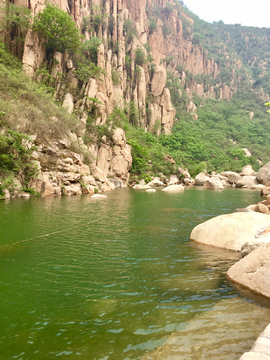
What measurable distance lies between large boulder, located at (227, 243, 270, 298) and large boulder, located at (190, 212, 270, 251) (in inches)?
96.5

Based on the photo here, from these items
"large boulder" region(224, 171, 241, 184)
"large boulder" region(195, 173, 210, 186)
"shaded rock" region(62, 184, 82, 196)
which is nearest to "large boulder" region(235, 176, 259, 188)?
"large boulder" region(224, 171, 241, 184)

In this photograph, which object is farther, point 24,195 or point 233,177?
point 233,177

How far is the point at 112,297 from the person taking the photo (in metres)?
4.80

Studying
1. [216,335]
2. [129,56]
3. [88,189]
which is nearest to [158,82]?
[129,56]

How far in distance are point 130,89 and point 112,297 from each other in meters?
66.3

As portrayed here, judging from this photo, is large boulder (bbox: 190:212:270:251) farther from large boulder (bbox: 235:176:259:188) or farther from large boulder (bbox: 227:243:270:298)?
large boulder (bbox: 235:176:259:188)

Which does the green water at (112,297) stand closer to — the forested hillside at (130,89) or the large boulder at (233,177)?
the forested hillside at (130,89)

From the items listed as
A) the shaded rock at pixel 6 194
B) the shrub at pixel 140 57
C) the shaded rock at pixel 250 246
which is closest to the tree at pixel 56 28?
the shaded rock at pixel 6 194

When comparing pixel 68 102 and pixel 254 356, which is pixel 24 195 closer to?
pixel 254 356

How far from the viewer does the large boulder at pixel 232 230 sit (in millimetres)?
8227

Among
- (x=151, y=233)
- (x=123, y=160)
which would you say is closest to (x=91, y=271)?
(x=151, y=233)

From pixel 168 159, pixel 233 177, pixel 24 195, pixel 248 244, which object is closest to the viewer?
pixel 248 244

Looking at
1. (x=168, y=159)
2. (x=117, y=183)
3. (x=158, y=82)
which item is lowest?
(x=117, y=183)

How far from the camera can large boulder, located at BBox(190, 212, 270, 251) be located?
8.23 meters
